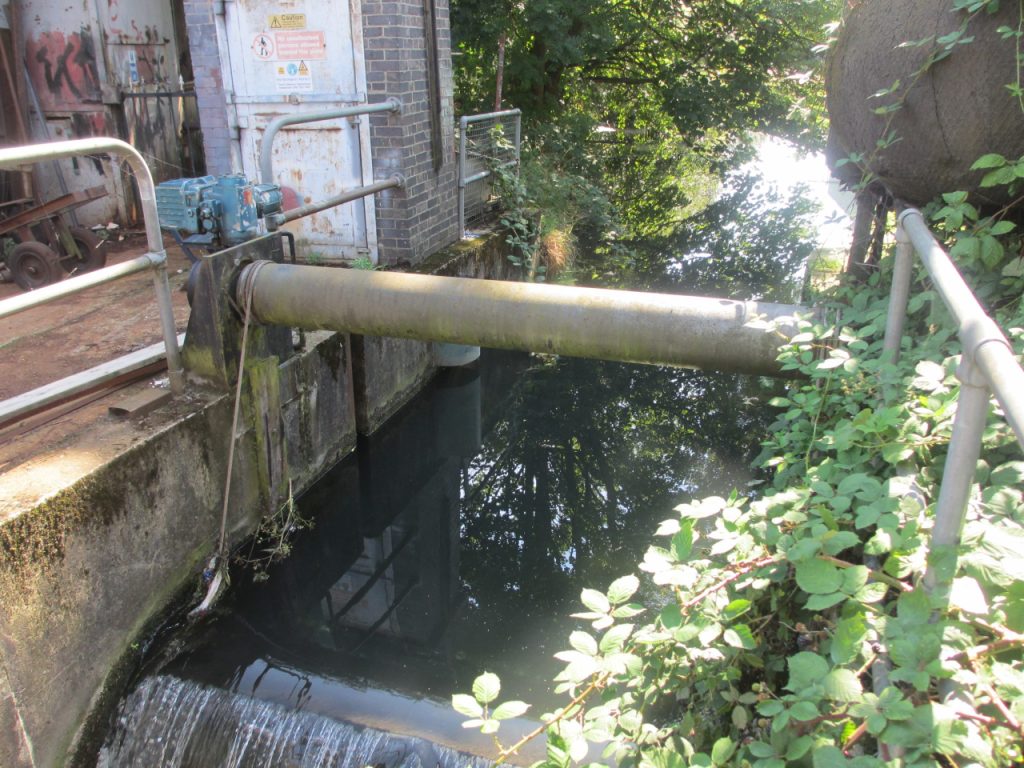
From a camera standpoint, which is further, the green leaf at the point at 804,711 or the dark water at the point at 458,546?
the dark water at the point at 458,546

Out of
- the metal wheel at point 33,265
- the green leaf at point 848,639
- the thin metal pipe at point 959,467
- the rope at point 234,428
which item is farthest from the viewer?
the metal wheel at point 33,265

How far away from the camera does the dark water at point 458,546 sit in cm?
328

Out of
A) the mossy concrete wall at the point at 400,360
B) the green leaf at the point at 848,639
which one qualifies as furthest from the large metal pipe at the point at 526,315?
the green leaf at the point at 848,639

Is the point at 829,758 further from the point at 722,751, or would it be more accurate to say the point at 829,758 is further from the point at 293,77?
the point at 293,77

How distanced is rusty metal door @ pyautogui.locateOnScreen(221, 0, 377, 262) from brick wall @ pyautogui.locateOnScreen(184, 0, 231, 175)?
0.12 metres

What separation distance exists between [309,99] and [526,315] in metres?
3.25

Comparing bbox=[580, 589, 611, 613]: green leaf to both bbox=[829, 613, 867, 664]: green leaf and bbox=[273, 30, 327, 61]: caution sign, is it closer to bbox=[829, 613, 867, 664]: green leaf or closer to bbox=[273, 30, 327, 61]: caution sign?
bbox=[829, 613, 867, 664]: green leaf

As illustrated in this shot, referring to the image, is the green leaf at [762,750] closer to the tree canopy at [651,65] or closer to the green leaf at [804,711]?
the green leaf at [804,711]

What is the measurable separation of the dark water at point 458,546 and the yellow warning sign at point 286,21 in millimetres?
2875

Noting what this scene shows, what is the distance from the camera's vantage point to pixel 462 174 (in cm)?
667

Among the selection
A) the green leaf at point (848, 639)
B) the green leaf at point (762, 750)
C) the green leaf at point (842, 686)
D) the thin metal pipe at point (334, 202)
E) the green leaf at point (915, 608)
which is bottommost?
the green leaf at point (762, 750)

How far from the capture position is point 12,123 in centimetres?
614

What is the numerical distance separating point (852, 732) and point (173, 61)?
770cm

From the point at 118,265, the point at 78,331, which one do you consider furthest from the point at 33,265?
the point at 118,265
